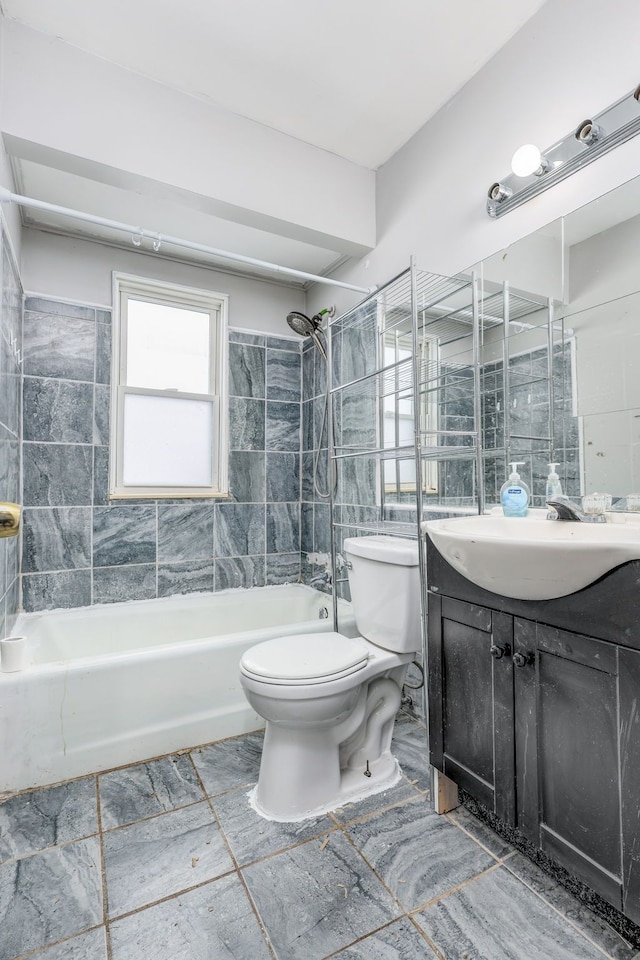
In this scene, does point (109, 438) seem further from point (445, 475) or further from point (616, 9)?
point (616, 9)

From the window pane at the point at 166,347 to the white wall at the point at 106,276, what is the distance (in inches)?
6.6

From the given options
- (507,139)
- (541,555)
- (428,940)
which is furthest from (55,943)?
(507,139)

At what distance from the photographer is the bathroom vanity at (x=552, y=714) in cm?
94

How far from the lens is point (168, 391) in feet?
8.96

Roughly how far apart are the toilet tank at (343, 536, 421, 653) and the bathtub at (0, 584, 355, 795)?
0.44m

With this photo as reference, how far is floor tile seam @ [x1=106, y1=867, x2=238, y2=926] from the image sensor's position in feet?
3.67

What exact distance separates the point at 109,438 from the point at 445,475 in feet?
5.73

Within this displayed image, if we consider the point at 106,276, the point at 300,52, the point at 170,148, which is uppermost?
the point at 300,52

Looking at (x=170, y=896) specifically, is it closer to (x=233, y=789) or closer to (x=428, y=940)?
(x=233, y=789)

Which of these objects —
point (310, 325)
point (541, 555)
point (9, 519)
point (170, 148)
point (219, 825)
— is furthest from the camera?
point (310, 325)

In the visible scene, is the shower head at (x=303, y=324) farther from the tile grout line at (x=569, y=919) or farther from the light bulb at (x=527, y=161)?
the tile grout line at (x=569, y=919)

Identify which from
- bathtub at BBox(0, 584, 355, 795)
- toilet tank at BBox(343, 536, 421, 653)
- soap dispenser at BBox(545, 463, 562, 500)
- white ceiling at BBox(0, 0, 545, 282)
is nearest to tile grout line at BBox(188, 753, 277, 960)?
bathtub at BBox(0, 584, 355, 795)

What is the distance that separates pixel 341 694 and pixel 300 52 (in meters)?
2.24

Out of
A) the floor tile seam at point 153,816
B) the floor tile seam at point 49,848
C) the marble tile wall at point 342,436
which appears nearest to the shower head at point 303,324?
the marble tile wall at point 342,436
